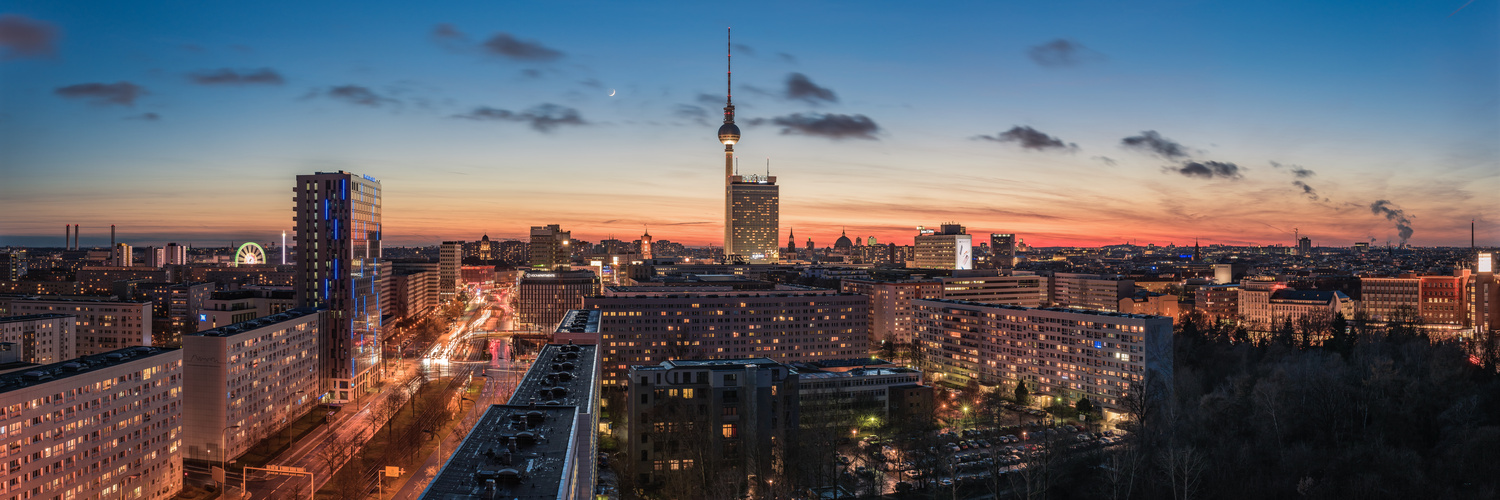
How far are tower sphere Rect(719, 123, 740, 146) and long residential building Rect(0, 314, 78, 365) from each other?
126464 millimetres

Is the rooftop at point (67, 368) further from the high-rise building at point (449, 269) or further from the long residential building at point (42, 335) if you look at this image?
the high-rise building at point (449, 269)

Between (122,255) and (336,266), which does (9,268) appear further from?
(336,266)

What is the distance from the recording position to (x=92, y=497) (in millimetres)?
30766

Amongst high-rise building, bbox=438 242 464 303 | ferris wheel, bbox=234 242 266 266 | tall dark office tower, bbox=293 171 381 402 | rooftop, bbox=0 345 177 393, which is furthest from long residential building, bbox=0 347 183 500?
ferris wheel, bbox=234 242 266 266

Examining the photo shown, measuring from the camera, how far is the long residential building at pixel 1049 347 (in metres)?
49.7

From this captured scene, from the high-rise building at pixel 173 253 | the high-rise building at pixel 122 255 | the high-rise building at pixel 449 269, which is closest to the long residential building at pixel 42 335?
the high-rise building at pixel 449 269

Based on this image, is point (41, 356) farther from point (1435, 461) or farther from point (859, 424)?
point (1435, 461)

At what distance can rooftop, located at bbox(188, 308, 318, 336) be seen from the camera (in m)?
40.8

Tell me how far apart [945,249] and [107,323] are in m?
124

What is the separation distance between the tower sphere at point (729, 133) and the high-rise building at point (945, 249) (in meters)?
44.8

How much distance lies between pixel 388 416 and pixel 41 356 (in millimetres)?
27554

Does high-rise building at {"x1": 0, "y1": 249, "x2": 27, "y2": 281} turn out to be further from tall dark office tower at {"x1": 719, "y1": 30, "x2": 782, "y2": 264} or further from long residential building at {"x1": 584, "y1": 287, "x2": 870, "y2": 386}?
tall dark office tower at {"x1": 719, "y1": 30, "x2": 782, "y2": 264}

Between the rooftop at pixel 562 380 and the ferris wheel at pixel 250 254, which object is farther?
the ferris wheel at pixel 250 254

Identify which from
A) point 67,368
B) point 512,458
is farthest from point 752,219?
point 512,458
